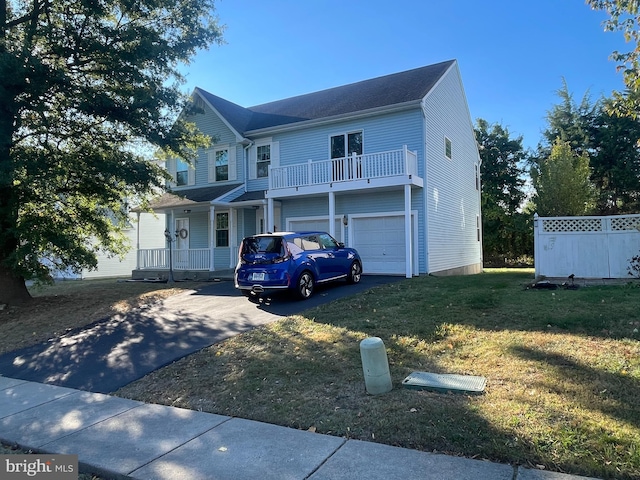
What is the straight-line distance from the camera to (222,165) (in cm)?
1959

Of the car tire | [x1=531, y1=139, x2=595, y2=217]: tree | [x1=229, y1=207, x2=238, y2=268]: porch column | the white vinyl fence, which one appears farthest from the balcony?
[x1=531, y1=139, x2=595, y2=217]: tree

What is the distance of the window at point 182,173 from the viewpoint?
20766 mm

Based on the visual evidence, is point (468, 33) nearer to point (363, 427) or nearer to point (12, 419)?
point (363, 427)

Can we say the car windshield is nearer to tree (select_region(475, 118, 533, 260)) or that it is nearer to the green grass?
the green grass

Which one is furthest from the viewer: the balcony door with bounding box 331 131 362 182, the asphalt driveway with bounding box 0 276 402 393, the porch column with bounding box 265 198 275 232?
the porch column with bounding box 265 198 275 232

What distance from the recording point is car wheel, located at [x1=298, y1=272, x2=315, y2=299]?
1042 cm

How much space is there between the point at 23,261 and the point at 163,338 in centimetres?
664

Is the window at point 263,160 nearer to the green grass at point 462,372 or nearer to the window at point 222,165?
the window at point 222,165

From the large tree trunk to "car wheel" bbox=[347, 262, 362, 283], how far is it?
9.75m

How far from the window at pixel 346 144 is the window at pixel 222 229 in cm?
589

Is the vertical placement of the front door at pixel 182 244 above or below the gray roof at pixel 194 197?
below

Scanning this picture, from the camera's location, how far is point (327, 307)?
30.5 feet

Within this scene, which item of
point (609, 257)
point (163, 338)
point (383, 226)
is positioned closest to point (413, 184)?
point (383, 226)

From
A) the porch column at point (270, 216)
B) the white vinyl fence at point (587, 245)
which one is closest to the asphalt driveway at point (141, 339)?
the porch column at point (270, 216)
